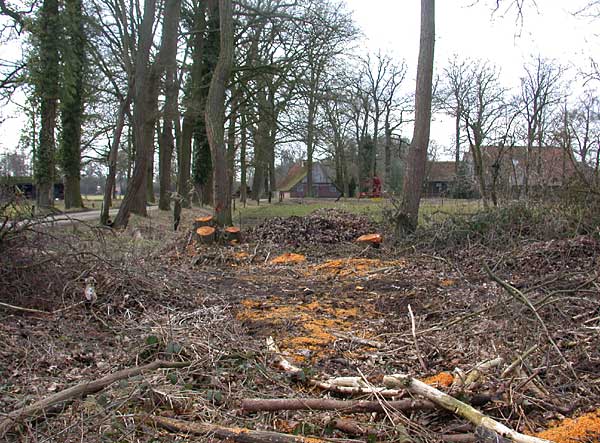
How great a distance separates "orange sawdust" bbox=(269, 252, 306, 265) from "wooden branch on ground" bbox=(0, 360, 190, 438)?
21.0 feet

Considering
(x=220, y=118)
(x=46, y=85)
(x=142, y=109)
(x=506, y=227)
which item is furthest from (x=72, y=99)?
(x=506, y=227)

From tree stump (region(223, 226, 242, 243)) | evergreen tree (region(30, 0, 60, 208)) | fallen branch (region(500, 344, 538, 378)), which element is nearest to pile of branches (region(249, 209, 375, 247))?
tree stump (region(223, 226, 242, 243))

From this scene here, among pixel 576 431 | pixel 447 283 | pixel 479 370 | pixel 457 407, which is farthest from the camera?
pixel 447 283

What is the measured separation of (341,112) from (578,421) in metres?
16.6

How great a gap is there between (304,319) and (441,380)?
7.33ft

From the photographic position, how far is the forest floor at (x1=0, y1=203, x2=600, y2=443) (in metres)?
3.18

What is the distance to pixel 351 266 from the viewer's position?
938 centimetres

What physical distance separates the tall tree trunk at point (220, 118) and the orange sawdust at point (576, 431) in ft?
36.0

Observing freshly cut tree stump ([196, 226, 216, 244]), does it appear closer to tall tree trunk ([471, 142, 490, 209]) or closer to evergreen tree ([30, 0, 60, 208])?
evergreen tree ([30, 0, 60, 208])

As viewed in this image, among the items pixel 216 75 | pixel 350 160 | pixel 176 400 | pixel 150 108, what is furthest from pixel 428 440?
pixel 350 160

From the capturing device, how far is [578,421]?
3.08 metres

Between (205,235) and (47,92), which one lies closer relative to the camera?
(205,235)

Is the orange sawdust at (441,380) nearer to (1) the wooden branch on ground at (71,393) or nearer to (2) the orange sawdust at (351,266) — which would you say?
(1) the wooden branch on ground at (71,393)

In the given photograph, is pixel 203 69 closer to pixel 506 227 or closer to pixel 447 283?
pixel 506 227
